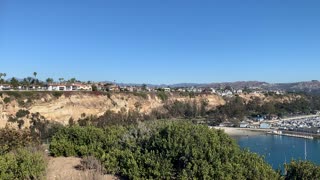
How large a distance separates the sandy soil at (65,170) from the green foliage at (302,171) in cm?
575

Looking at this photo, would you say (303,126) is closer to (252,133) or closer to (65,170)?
(252,133)

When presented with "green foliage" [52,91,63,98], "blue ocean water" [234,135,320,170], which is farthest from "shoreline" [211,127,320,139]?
"green foliage" [52,91,63,98]

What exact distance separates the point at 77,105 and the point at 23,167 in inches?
1846

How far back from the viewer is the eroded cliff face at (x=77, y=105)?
48994 millimetres

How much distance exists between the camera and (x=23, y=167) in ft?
39.9

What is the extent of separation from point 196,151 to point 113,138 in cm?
532

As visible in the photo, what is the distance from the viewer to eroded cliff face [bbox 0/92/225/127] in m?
49.0

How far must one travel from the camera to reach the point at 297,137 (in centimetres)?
6819

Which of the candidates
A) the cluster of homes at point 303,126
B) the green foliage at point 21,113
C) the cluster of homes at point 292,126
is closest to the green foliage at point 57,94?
the green foliage at point 21,113

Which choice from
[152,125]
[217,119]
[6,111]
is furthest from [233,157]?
[217,119]

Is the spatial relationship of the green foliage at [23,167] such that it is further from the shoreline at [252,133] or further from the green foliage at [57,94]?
the shoreline at [252,133]

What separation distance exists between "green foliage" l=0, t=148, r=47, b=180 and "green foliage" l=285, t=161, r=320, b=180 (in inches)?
316

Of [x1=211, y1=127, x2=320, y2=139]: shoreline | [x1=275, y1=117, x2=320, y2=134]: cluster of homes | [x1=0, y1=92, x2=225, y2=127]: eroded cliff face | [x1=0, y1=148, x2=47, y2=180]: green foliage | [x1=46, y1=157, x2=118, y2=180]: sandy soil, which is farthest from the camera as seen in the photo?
[x1=275, y1=117, x2=320, y2=134]: cluster of homes

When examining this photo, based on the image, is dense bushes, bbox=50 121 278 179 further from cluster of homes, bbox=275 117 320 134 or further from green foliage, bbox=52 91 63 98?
cluster of homes, bbox=275 117 320 134
